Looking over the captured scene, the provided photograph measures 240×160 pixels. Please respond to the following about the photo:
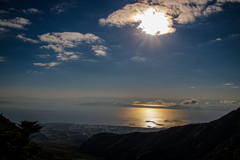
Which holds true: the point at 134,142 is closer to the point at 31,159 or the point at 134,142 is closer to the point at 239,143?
the point at 239,143

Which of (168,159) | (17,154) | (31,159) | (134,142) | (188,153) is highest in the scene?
(17,154)

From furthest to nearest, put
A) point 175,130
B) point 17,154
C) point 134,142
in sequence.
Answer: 1. point 134,142
2. point 175,130
3. point 17,154

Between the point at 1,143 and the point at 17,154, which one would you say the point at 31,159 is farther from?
the point at 1,143

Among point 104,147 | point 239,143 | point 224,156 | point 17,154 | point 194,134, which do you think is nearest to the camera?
point 17,154

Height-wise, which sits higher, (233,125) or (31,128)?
(31,128)

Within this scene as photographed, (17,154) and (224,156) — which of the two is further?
(224,156)

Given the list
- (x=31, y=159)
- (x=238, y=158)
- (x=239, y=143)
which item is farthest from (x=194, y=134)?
(x=31, y=159)
